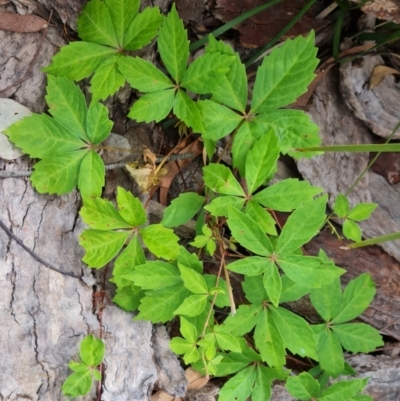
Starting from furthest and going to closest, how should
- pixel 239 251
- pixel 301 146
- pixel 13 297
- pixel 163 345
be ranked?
pixel 239 251 < pixel 163 345 < pixel 301 146 < pixel 13 297

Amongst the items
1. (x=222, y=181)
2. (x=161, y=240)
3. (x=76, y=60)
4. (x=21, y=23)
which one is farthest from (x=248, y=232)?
(x=21, y=23)

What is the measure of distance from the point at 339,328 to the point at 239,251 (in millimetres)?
533

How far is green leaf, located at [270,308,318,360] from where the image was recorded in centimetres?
162

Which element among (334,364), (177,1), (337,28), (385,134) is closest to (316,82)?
(337,28)

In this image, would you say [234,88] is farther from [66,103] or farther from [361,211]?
[361,211]

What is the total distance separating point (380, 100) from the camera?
202 centimetres

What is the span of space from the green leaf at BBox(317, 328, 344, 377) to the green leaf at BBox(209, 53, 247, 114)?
3.32 ft

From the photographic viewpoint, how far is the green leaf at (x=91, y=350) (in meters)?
1.54

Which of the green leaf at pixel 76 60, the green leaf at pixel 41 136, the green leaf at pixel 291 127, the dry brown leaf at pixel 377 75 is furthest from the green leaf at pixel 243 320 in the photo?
the dry brown leaf at pixel 377 75

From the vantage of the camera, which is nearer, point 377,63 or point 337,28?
point 337,28

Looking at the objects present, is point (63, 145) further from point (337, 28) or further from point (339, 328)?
point (339, 328)

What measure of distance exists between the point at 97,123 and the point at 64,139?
127 mm

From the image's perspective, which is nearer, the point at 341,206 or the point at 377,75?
the point at 341,206

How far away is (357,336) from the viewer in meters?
1.88
